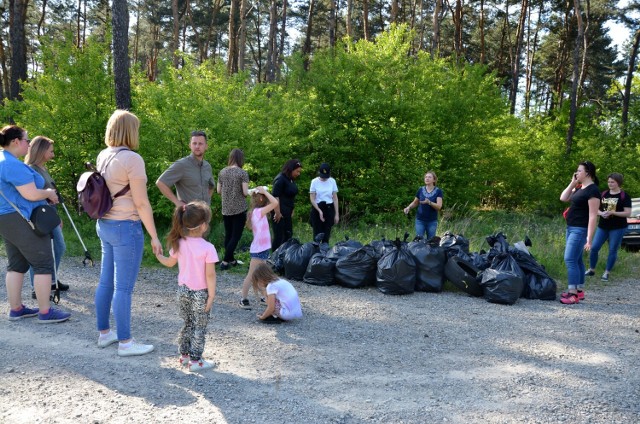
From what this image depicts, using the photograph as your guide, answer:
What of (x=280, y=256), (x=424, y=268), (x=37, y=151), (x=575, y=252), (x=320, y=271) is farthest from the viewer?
(x=280, y=256)

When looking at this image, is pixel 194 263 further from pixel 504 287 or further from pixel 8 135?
pixel 504 287

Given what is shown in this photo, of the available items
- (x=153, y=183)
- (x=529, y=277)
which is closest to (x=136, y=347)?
(x=529, y=277)

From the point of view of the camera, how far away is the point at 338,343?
4867 mm

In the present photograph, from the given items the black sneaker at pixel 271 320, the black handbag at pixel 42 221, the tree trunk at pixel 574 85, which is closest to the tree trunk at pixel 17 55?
the black handbag at pixel 42 221

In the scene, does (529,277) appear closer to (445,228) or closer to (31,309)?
(445,228)

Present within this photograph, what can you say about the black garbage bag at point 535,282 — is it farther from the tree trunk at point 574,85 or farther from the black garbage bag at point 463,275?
the tree trunk at point 574,85

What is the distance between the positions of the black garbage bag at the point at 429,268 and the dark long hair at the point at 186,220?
3790 millimetres

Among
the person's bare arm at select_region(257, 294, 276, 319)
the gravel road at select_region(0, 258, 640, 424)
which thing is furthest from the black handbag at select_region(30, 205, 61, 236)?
the person's bare arm at select_region(257, 294, 276, 319)

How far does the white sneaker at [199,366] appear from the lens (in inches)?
156

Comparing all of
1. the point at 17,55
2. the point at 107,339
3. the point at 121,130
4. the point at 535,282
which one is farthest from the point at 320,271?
the point at 17,55

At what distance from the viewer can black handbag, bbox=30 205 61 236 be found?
4781 millimetres

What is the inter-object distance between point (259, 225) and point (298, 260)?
68.8 inches

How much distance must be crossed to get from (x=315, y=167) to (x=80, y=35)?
A: 27.5 m

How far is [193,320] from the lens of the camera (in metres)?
3.95
